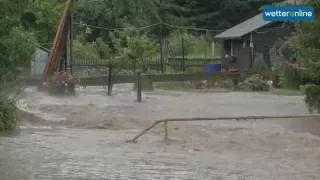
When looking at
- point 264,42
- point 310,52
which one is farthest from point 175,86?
point 310,52

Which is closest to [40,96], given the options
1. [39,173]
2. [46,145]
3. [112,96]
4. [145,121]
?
[112,96]

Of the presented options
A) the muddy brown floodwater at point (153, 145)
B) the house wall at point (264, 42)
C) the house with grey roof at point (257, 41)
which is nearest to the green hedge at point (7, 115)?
the muddy brown floodwater at point (153, 145)

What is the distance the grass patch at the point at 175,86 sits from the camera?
133ft

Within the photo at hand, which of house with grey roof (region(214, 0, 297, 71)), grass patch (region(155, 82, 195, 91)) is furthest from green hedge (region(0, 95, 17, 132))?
house with grey roof (region(214, 0, 297, 71))

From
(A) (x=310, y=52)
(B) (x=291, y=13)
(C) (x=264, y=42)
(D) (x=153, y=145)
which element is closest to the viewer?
(D) (x=153, y=145)

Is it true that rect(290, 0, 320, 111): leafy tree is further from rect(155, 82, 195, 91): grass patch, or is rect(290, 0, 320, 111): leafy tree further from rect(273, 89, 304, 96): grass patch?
rect(155, 82, 195, 91): grass patch

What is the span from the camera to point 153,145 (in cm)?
1595

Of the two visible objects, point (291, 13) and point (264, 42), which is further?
point (264, 42)

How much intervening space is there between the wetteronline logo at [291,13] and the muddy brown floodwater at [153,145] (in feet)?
9.83

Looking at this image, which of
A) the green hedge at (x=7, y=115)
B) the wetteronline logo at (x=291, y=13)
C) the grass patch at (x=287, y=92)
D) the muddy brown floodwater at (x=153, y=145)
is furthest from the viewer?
the grass patch at (x=287, y=92)

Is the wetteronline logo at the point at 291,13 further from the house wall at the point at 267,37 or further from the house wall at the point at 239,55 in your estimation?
the house wall at the point at 239,55

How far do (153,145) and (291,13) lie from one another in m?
9.15

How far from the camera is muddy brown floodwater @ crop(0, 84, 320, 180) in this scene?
11.9 m

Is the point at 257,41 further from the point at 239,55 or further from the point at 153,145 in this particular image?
the point at 153,145
